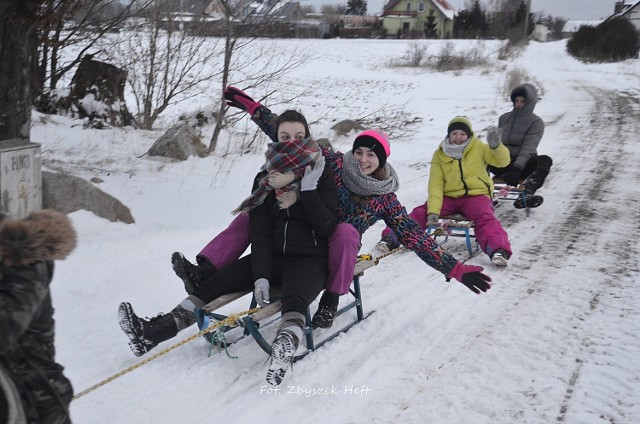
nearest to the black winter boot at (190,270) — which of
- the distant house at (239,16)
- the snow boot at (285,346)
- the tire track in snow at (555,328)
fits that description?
the snow boot at (285,346)

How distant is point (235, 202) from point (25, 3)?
3.06m

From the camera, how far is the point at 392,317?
4418mm

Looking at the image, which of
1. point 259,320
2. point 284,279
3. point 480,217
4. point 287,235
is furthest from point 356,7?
point 259,320

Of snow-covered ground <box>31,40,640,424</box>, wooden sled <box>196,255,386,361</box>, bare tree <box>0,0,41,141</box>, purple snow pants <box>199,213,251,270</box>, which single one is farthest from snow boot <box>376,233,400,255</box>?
bare tree <box>0,0,41,141</box>

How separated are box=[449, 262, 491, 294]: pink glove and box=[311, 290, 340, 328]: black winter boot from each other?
2.72 feet

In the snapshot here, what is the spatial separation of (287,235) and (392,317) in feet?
3.44

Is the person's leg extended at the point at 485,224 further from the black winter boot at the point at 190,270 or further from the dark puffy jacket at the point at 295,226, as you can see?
the black winter boot at the point at 190,270

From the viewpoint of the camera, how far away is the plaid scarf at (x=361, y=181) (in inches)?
167

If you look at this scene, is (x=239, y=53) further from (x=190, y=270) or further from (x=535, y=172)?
(x=190, y=270)

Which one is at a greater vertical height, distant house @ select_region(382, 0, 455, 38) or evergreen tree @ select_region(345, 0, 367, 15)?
evergreen tree @ select_region(345, 0, 367, 15)

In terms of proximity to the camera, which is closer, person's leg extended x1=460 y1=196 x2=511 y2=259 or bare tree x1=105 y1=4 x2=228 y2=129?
person's leg extended x1=460 y1=196 x2=511 y2=259

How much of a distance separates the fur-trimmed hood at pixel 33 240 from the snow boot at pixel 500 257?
4.06 metres

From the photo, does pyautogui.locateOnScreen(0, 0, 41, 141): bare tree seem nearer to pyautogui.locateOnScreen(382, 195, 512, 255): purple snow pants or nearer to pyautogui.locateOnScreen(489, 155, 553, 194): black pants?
pyautogui.locateOnScreen(382, 195, 512, 255): purple snow pants

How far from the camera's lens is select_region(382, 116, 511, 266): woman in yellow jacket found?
19.6 ft
